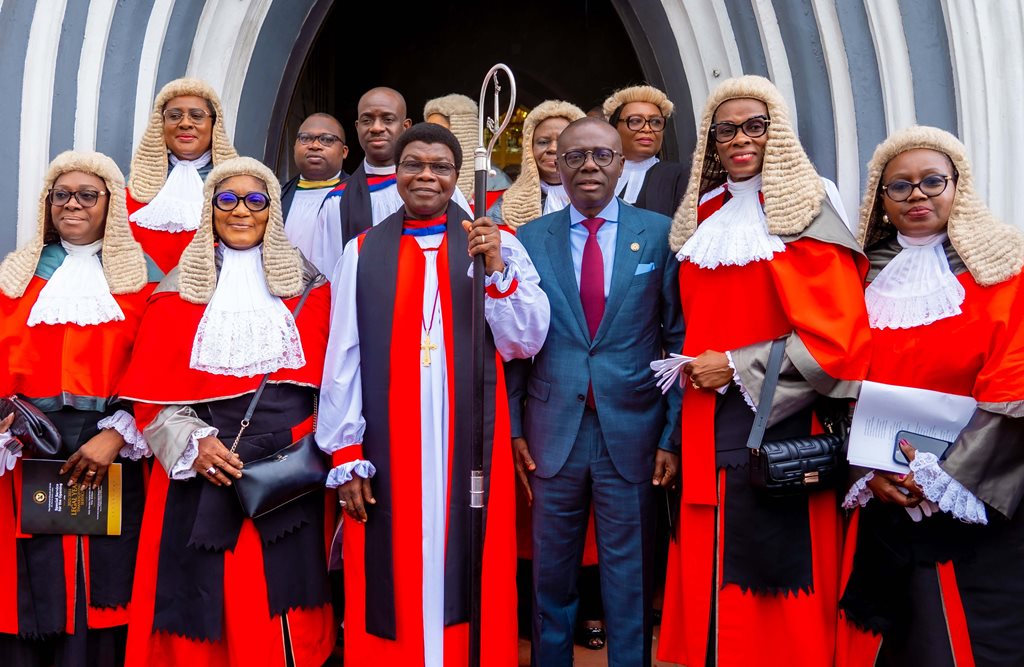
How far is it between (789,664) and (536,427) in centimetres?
115

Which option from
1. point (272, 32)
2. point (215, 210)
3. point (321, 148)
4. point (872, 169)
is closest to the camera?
point (872, 169)

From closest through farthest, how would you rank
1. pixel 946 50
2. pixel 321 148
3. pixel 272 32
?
pixel 946 50, pixel 321 148, pixel 272 32

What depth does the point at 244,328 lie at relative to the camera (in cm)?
311

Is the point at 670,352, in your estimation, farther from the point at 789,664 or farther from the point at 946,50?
the point at 946,50

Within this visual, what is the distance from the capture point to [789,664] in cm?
281

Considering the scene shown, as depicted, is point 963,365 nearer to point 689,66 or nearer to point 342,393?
point 342,393

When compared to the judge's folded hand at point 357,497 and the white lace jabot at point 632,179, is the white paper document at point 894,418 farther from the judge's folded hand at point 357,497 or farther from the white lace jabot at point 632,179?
the white lace jabot at point 632,179

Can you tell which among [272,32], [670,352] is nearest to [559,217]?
[670,352]

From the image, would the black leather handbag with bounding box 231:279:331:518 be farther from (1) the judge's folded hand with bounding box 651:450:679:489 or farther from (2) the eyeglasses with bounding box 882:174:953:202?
(2) the eyeglasses with bounding box 882:174:953:202

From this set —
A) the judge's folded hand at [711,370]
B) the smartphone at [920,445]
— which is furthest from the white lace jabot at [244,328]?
the smartphone at [920,445]

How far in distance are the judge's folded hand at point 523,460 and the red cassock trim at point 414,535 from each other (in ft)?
0.26

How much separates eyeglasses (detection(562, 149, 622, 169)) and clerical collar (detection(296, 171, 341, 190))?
68.8 inches

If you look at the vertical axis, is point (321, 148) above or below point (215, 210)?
above

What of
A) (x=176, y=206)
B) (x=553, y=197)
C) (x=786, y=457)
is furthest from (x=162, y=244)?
(x=786, y=457)
